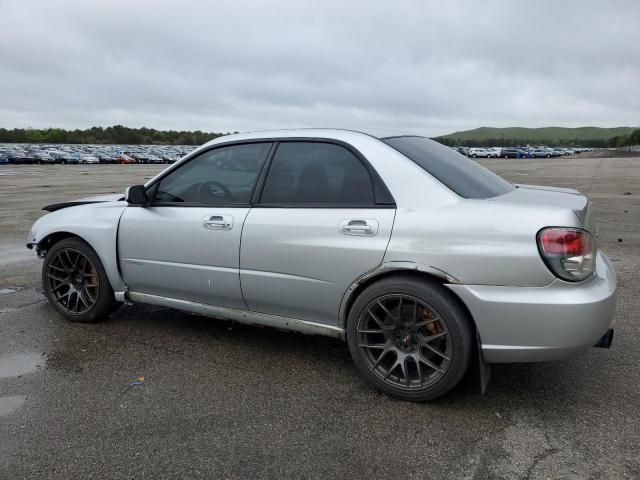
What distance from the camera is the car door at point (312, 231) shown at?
3.29 meters

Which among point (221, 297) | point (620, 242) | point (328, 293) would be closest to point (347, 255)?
point (328, 293)

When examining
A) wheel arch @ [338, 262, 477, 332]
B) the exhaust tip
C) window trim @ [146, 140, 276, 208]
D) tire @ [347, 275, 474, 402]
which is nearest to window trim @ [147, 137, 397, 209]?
window trim @ [146, 140, 276, 208]

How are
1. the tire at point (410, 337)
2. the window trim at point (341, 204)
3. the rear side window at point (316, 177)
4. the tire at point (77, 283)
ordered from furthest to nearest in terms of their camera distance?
the tire at point (77, 283), the rear side window at point (316, 177), the window trim at point (341, 204), the tire at point (410, 337)

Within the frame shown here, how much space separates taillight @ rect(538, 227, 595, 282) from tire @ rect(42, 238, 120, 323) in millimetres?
3384

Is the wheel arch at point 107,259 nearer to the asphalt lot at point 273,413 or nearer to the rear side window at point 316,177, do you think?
the asphalt lot at point 273,413

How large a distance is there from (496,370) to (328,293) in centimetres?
131

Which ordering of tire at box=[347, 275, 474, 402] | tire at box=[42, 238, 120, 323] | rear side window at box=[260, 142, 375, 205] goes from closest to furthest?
tire at box=[347, 275, 474, 402]
rear side window at box=[260, 142, 375, 205]
tire at box=[42, 238, 120, 323]

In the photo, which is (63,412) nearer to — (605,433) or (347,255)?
(347,255)

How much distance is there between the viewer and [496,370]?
3.69 metres

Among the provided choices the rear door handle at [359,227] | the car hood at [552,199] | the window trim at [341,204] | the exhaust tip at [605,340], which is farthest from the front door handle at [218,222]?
the exhaust tip at [605,340]

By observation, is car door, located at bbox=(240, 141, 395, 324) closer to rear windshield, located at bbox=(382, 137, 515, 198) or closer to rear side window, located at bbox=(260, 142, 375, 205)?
rear side window, located at bbox=(260, 142, 375, 205)

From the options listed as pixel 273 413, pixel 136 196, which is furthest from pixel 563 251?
pixel 136 196

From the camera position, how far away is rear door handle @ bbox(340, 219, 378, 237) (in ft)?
10.6

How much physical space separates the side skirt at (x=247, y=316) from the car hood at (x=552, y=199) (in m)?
1.35
